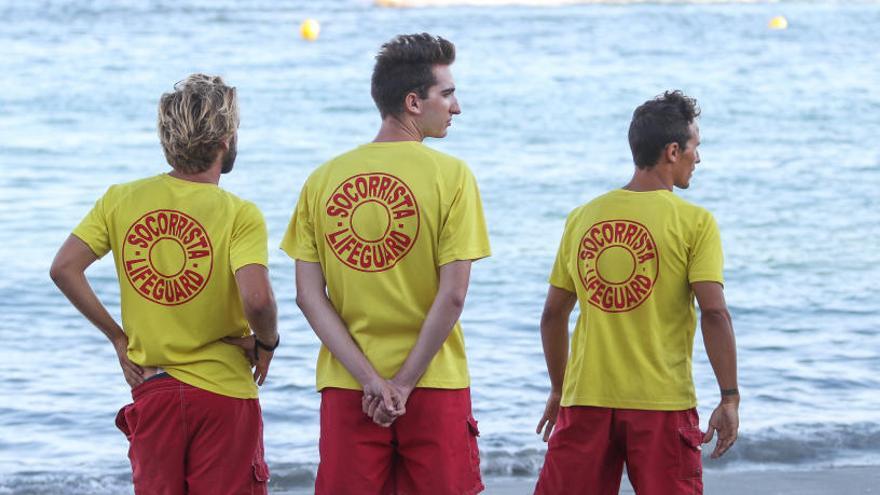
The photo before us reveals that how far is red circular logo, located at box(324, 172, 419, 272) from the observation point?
3016 millimetres

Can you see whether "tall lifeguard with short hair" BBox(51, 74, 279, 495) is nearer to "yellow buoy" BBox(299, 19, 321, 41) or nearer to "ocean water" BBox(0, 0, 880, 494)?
"ocean water" BBox(0, 0, 880, 494)

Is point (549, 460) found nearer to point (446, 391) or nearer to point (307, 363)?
point (446, 391)

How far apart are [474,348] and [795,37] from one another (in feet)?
97.6

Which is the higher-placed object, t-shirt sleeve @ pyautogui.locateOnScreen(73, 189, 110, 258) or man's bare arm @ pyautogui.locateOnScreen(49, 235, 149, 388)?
t-shirt sleeve @ pyautogui.locateOnScreen(73, 189, 110, 258)

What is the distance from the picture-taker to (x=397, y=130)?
3096mm

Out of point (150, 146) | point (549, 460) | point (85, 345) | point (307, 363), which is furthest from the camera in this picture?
point (150, 146)

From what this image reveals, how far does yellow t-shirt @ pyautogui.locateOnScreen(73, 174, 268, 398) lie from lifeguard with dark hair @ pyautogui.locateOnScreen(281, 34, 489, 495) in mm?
167

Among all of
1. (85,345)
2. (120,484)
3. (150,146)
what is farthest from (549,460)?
(150,146)

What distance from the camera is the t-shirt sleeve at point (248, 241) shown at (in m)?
3.07

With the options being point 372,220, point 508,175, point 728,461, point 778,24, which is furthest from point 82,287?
point 778,24

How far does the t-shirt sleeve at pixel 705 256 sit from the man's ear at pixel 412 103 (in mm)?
719

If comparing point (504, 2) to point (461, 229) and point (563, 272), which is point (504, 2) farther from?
point (461, 229)

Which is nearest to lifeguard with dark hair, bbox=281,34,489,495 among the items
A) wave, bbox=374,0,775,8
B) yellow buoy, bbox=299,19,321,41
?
yellow buoy, bbox=299,19,321,41

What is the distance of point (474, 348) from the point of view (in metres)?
8.23
